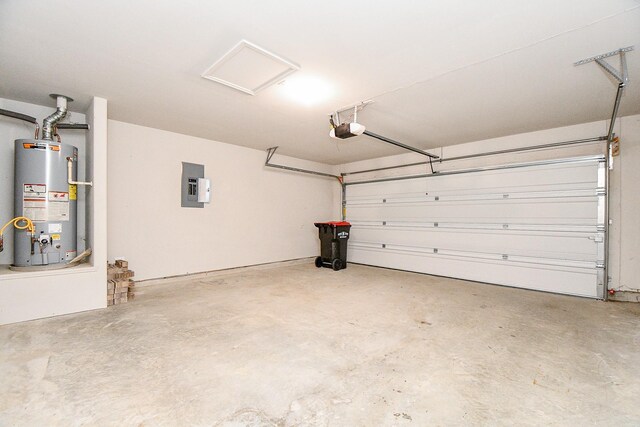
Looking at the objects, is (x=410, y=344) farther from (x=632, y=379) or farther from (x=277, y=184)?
(x=277, y=184)

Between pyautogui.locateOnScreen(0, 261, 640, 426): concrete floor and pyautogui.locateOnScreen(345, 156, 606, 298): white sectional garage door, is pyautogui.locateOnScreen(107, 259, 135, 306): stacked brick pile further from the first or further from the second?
pyautogui.locateOnScreen(345, 156, 606, 298): white sectional garage door

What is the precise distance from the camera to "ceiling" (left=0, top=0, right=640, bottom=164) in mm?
1801

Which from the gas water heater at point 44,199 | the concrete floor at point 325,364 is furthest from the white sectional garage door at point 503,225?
the gas water heater at point 44,199

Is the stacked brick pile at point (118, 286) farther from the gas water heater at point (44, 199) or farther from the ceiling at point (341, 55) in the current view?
the ceiling at point (341, 55)

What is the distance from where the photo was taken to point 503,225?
454 cm

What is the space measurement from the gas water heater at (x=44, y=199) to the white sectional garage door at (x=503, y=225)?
525 centimetres

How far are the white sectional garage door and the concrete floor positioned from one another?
0.75 meters

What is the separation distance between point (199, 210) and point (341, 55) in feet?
12.0

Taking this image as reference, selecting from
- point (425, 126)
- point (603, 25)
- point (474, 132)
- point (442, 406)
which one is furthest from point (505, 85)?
point (442, 406)

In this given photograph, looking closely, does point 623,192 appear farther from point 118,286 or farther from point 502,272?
point 118,286

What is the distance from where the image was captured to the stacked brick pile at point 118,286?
3.27m

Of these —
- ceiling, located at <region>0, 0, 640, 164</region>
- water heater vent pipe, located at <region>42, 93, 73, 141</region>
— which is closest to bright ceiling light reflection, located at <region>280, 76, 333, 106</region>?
ceiling, located at <region>0, 0, 640, 164</region>

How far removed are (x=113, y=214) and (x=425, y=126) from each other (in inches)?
189

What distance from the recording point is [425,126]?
4098 mm
